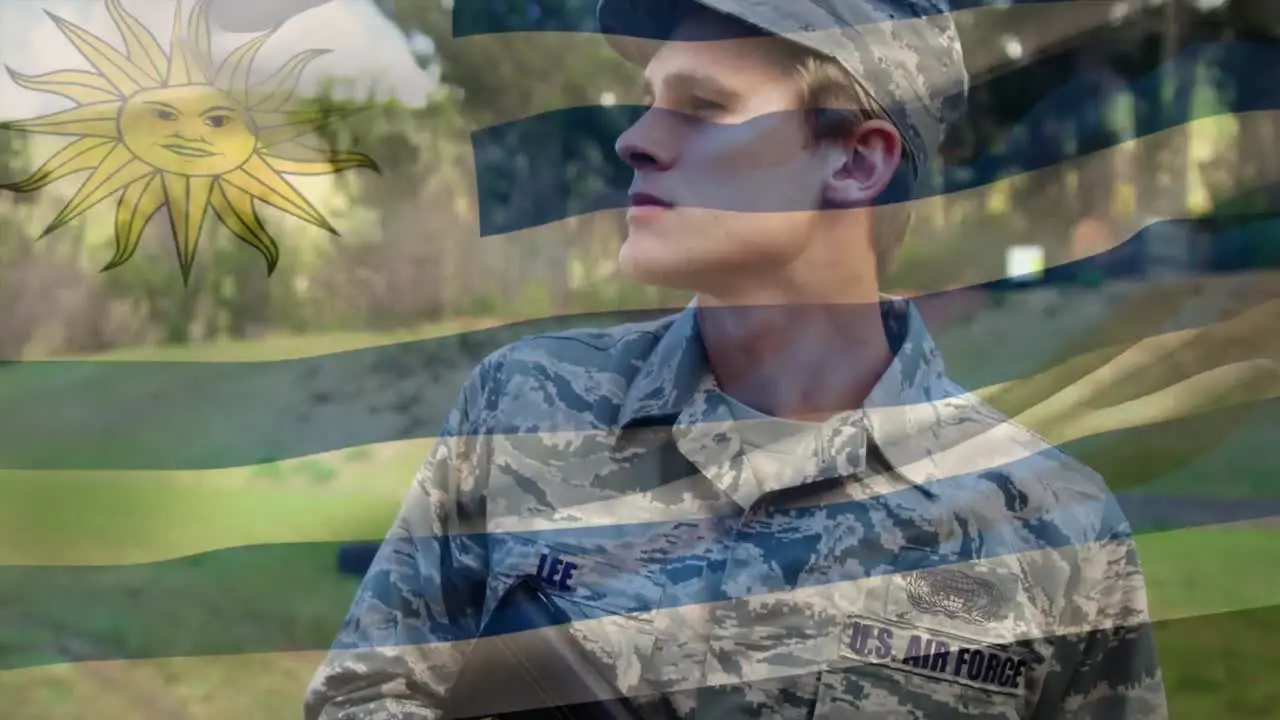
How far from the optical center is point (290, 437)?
94 centimetres

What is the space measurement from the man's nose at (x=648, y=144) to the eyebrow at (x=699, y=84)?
3 cm

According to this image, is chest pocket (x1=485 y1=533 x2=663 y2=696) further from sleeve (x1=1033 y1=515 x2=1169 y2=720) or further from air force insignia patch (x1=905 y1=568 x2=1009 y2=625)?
sleeve (x1=1033 y1=515 x2=1169 y2=720)

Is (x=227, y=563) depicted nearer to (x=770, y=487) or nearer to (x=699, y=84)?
(x=770, y=487)

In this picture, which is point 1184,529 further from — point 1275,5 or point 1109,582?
point 1275,5

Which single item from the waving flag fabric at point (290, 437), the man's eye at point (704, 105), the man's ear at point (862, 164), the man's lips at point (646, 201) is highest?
the man's eye at point (704, 105)

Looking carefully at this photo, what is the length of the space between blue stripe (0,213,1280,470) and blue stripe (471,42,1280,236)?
3.7 inches

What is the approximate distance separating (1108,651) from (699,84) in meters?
0.58

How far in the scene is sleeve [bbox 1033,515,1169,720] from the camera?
35.4 inches

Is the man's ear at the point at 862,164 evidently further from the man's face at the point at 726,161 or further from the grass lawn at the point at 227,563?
the grass lawn at the point at 227,563

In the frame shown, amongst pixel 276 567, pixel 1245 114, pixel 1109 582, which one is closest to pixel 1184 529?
pixel 1109 582

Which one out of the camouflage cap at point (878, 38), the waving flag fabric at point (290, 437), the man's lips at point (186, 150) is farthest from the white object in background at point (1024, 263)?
the man's lips at point (186, 150)

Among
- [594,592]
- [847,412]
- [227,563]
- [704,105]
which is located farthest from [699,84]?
[227,563]

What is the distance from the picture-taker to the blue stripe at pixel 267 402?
36.8 inches

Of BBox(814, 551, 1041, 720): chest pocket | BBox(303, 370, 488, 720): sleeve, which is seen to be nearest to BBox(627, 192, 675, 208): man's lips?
BBox(303, 370, 488, 720): sleeve
